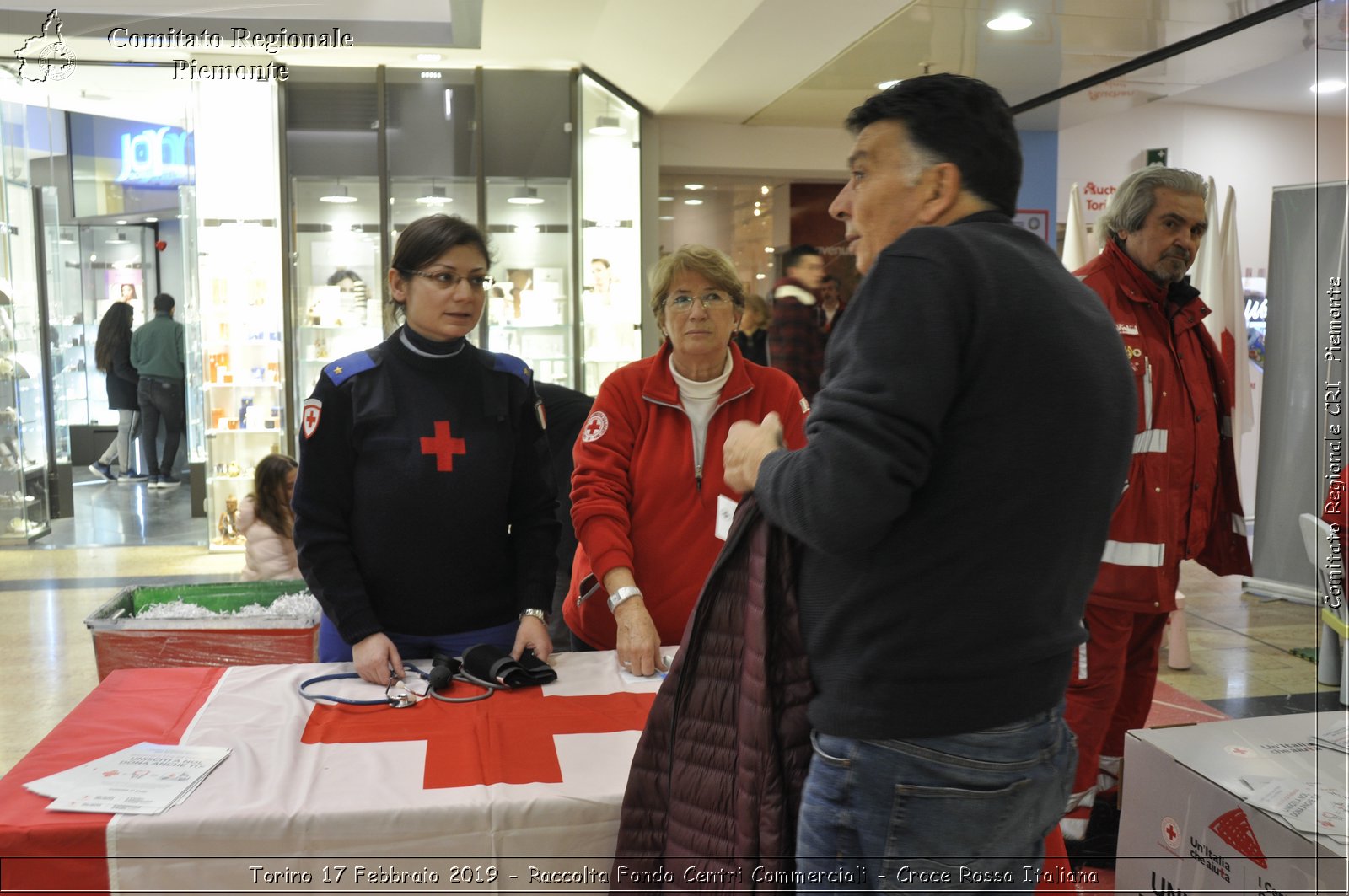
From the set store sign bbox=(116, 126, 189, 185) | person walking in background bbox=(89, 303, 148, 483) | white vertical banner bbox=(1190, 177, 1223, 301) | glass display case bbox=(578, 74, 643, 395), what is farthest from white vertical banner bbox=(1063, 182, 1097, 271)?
store sign bbox=(116, 126, 189, 185)

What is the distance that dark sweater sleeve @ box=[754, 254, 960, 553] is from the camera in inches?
42.3

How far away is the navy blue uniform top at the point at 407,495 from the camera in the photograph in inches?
79.7

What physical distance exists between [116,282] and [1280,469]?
12.1 metres

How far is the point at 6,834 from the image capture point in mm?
1391

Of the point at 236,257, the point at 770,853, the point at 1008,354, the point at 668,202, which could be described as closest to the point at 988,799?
the point at 770,853

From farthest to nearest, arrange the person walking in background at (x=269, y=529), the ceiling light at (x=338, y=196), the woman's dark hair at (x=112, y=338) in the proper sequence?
the woman's dark hair at (x=112, y=338) < the ceiling light at (x=338, y=196) < the person walking in background at (x=269, y=529)

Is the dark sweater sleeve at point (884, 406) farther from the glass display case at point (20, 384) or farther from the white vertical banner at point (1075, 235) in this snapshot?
the glass display case at point (20, 384)

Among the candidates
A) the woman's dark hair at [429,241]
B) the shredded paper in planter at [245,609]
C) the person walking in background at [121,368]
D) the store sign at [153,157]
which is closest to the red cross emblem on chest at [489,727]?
the woman's dark hair at [429,241]

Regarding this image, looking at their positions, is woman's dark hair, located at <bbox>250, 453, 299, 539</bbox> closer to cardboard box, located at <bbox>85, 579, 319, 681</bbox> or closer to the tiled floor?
cardboard box, located at <bbox>85, 579, 319, 681</bbox>

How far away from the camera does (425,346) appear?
2.13 m

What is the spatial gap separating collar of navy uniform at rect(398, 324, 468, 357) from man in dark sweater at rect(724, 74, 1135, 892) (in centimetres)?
109

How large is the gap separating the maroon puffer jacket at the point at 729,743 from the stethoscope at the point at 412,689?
1.77 ft

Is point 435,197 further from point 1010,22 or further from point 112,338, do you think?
point 112,338

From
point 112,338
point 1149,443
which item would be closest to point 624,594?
point 1149,443
